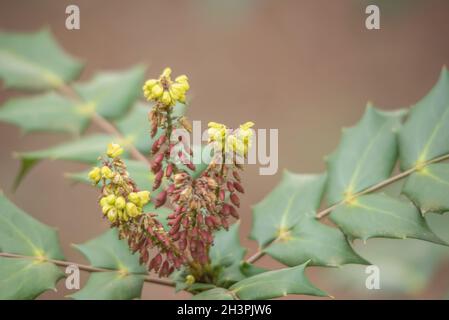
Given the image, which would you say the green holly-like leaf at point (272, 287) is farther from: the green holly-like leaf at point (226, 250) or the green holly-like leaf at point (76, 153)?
the green holly-like leaf at point (76, 153)

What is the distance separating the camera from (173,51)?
5543 mm

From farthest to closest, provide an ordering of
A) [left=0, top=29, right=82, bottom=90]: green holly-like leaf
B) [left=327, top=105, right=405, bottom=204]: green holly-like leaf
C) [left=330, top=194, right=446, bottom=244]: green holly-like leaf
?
[left=0, top=29, right=82, bottom=90]: green holly-like leaf
[left=327, top=105, right=405, bottom=204]: green holly-like leaf
[left=330, top=194, right=446, bottom=244]: green holly-like leaf

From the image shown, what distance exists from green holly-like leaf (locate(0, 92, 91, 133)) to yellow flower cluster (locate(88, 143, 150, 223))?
930 millimetres

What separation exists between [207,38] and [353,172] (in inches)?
160

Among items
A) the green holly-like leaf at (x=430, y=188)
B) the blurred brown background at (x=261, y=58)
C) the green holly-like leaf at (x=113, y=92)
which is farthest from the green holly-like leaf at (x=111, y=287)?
the blurred brown background at (x=261, y=58)

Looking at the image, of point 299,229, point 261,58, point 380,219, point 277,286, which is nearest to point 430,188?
point 380,219

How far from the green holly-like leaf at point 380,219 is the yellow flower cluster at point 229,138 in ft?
1.33

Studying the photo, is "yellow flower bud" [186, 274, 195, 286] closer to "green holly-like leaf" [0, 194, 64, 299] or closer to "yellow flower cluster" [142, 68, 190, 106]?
"green holly-like leaf" [0, 194, 64, 299]

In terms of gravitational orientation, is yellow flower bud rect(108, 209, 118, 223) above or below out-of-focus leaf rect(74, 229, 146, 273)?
above

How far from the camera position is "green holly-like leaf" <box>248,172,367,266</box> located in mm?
1526

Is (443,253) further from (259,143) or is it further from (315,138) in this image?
(315,138)

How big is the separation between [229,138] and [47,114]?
3.74 feet

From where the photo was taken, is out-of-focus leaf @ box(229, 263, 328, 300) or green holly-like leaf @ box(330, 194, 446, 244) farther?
green holly-like leaf @ box(330, 194, 446, 244)

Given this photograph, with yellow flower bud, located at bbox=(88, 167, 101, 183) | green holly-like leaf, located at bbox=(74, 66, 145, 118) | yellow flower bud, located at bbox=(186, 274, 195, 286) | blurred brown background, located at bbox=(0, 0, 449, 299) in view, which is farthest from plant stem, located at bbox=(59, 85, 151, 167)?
blurred brown background, located at bbox=(0, 0, 449, 299)
